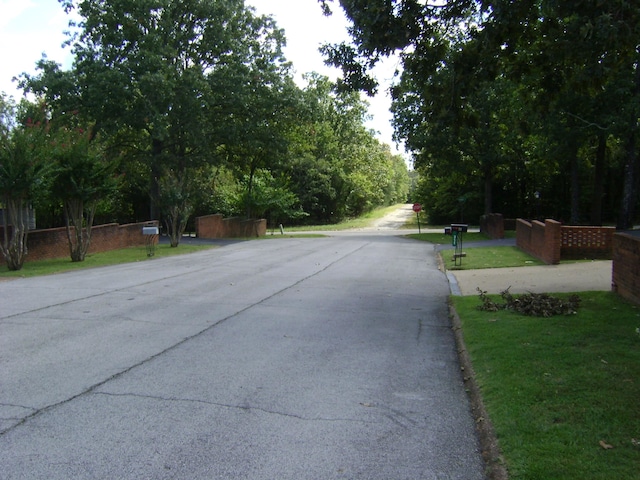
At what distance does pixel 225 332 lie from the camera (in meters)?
8.13

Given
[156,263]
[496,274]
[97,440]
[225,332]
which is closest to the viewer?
[97,440]

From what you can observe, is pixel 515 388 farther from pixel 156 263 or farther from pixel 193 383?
pixel 156 263

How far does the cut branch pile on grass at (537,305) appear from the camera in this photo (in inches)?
345

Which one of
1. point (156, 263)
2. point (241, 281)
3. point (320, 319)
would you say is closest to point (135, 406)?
point (320, 319)

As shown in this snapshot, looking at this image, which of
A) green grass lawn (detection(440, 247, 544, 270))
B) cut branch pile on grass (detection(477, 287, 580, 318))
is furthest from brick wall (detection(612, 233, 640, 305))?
green grass lawn (detection(440, 247, 544, 270))

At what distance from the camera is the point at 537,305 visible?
29.7ft

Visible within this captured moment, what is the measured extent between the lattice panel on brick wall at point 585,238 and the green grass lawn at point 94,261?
14.5 m

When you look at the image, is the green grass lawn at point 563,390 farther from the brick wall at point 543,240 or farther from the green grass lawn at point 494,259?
the green grass lawn at point 494,259

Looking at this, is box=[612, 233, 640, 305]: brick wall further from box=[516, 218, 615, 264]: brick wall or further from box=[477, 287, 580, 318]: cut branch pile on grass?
box=[516, 218, 615, 264]: brick wall

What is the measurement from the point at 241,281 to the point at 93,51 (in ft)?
68.2

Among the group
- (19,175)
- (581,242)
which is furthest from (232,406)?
(581,242)

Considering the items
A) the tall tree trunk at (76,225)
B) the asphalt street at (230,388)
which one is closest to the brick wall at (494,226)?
the asphalt street at (230,388)

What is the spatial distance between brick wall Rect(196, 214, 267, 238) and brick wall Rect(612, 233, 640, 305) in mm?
27781

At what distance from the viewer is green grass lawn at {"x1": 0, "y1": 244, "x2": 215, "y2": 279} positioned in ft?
54.2
